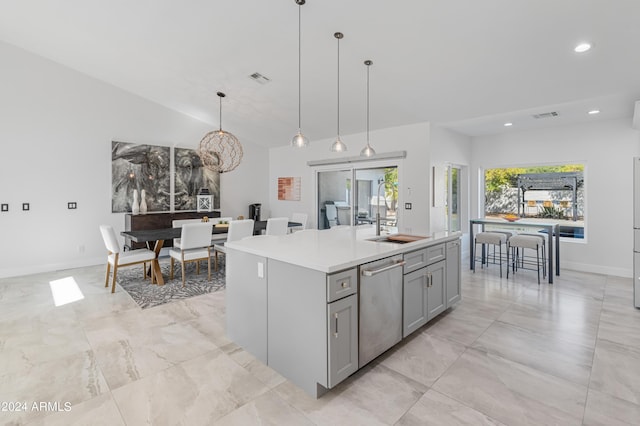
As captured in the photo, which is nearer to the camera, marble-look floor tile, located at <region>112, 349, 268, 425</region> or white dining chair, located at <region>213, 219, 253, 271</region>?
marble-look floor tile, located at <region>112, 349, 268, 425</region>

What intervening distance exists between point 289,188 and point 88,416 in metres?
Result: 6.11

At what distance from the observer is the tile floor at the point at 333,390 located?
1839 mm

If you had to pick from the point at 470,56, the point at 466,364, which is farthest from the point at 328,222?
the point at 466,364

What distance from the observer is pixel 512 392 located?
2.04m

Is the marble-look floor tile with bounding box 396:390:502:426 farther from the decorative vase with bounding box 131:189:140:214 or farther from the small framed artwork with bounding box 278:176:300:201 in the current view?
the small framed artwork with bounding box 278:176:300:201

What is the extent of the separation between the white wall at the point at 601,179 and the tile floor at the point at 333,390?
182cm

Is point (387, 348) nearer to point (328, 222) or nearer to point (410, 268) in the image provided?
point (410, 268)

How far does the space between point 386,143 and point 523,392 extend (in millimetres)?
4343

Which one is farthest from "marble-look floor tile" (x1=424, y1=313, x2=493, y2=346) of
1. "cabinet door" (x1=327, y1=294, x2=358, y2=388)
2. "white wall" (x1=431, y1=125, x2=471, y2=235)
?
"white wall" (x1=431, y1=125, x2=471, y2=235)

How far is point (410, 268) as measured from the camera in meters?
2.68

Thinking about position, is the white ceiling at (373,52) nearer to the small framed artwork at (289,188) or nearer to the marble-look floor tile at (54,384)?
the small framed artwork at (289,188)

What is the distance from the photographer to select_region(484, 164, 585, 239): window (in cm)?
533

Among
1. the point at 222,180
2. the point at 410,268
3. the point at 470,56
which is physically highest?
the point at 470,56

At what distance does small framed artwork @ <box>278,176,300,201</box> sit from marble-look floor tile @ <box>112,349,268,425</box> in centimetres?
532
